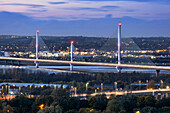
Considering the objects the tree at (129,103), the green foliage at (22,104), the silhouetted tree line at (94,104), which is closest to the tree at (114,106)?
the silhouetted tree line at (94,104)

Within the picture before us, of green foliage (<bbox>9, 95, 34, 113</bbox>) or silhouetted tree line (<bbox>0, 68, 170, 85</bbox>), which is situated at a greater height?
silhouetted tree line (<bbox>0, 68, 170, 85</bbox>)

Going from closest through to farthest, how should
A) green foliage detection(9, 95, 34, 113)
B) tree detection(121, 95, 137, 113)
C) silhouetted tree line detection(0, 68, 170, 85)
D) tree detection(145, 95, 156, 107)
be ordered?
green foliage detection(9, 95, 34, 113) < tree detection(121, 95, 137, 113) < tree detection(145, 95, 156, 107) < silhouetted tree line detection(0, 68, 170, 85)

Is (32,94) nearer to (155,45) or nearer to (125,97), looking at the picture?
(125,97)

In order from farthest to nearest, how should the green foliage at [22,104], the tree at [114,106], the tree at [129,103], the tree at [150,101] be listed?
the tree at [150,101], the tree at [129,103], the green foliage at [22,104], the tree at [114,106]

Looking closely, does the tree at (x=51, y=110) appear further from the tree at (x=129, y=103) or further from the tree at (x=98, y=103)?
the tree at (x=129, y=103)

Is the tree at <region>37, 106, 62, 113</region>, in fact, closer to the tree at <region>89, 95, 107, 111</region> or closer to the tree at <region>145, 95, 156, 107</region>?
the tree at <region>89, 95, 107, 111</region>

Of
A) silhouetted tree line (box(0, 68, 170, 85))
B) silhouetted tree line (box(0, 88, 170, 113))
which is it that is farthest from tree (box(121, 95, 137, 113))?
silhouetted tree line (box(0, 68, 170, 85))

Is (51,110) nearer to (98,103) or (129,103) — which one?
(98,103)

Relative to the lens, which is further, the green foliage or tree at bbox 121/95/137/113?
tree at bbox 121/95/137/113

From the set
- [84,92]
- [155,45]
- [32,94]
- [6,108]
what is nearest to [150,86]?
[84,92]

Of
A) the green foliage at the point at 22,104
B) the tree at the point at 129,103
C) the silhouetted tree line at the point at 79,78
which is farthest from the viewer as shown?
the silhouetted tree line at the point at 79,78

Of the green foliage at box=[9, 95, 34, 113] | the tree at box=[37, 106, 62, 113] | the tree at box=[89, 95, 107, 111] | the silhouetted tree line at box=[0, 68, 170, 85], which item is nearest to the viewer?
the tree at box=[37, 106, 62, 113]
